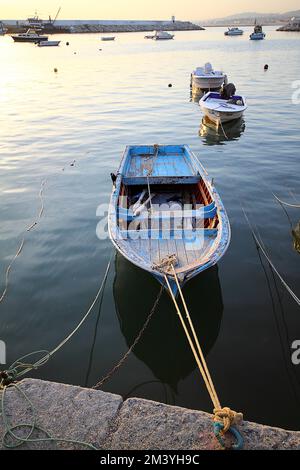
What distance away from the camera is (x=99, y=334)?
7707mm

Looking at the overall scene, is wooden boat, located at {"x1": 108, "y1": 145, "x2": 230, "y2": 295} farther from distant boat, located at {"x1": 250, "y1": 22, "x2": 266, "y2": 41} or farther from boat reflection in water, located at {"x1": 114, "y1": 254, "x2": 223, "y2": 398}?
distant boat, located at {"x1": 250, "y1": 22, "x2": 266, "y2": 41}

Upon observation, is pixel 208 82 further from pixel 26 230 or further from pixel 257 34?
pixel 257 34

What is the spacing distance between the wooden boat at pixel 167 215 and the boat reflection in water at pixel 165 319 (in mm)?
1039

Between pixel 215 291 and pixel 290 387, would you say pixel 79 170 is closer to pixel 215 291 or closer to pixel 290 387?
pixel 215 291

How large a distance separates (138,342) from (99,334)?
3.32 feet

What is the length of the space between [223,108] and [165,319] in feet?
59.7

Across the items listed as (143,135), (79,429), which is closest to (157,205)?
(79,429)

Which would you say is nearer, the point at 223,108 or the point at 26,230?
the point at 26,230

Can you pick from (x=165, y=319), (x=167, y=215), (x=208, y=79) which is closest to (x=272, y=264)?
(x=167, y=215)

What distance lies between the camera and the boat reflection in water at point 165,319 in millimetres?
6875

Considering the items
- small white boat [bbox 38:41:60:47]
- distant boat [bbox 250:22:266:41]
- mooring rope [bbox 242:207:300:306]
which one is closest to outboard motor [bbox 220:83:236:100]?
mooring rope [bbox 242:207:300:306]

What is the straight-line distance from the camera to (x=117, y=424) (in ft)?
14.0

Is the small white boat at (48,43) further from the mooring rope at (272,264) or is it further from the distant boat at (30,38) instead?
the mooring rope at (272,264)

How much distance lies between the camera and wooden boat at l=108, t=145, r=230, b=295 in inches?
294
